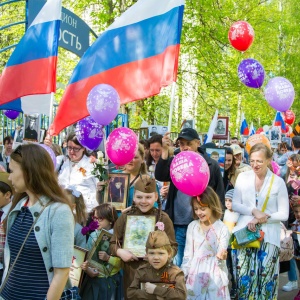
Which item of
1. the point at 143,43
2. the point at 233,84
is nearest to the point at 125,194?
the point at 143,43

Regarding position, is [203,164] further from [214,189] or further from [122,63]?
[122,63]

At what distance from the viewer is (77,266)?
5.92m

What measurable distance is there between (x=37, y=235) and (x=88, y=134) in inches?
188

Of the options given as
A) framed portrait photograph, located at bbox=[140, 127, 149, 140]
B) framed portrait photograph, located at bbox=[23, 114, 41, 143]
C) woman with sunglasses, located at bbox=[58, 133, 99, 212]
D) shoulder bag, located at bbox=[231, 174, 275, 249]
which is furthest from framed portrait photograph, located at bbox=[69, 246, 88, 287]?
framed portrait photograph, located at bbox=[140, 127, 149, 140]

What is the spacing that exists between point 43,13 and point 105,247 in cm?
384

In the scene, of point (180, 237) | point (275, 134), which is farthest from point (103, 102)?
point (275, 134)

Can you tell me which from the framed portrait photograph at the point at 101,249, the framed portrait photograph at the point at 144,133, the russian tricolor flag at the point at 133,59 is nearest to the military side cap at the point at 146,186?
the framed portrait photograph at the point at 101,249

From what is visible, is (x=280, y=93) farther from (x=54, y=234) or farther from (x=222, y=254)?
(x=54, y=234)

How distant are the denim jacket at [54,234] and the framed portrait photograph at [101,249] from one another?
2369mm

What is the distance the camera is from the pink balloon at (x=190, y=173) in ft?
20.9

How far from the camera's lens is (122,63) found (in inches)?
307

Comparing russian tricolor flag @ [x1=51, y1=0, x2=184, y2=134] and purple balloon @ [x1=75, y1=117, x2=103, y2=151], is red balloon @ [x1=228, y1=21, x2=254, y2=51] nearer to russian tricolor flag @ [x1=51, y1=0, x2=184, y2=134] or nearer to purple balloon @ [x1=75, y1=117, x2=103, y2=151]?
russian tricolor flag @ [x1=51, y1=0, x2=184, y2=134]

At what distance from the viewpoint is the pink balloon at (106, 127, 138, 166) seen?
6996mm

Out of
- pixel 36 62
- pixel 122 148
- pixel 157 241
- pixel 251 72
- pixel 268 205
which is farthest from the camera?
pixel 251 72
